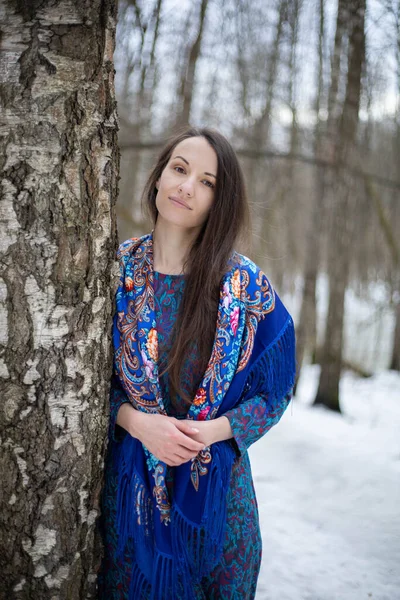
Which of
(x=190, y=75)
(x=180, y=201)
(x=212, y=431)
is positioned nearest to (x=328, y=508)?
(x=212, y=431)

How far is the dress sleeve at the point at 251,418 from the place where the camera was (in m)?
1.65

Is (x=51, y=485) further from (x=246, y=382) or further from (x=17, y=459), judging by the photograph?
(x=246, y=382)

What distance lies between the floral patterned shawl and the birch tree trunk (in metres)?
0.15

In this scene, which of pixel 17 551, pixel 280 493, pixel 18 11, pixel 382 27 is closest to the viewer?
pixel 18 11

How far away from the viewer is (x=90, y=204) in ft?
4.85

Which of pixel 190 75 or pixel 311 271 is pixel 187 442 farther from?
pixel 190 75

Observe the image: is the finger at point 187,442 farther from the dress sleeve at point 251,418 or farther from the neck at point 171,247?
the neck at point 171,247

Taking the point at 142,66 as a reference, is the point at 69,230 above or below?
below

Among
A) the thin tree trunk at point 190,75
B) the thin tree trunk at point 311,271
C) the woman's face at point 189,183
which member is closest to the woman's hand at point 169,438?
the woman's face at point 189,183

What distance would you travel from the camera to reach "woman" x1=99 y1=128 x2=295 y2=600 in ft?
5.39

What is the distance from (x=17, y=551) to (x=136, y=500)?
411 millimetres

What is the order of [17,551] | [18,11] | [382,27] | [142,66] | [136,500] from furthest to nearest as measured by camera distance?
[142,66]
[382,27]
[136,500]
[17,551]
[18,11]

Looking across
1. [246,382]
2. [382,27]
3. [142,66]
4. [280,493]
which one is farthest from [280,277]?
[246,382]

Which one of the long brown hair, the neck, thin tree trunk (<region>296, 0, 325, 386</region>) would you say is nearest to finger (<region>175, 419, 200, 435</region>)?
the long brown hair
